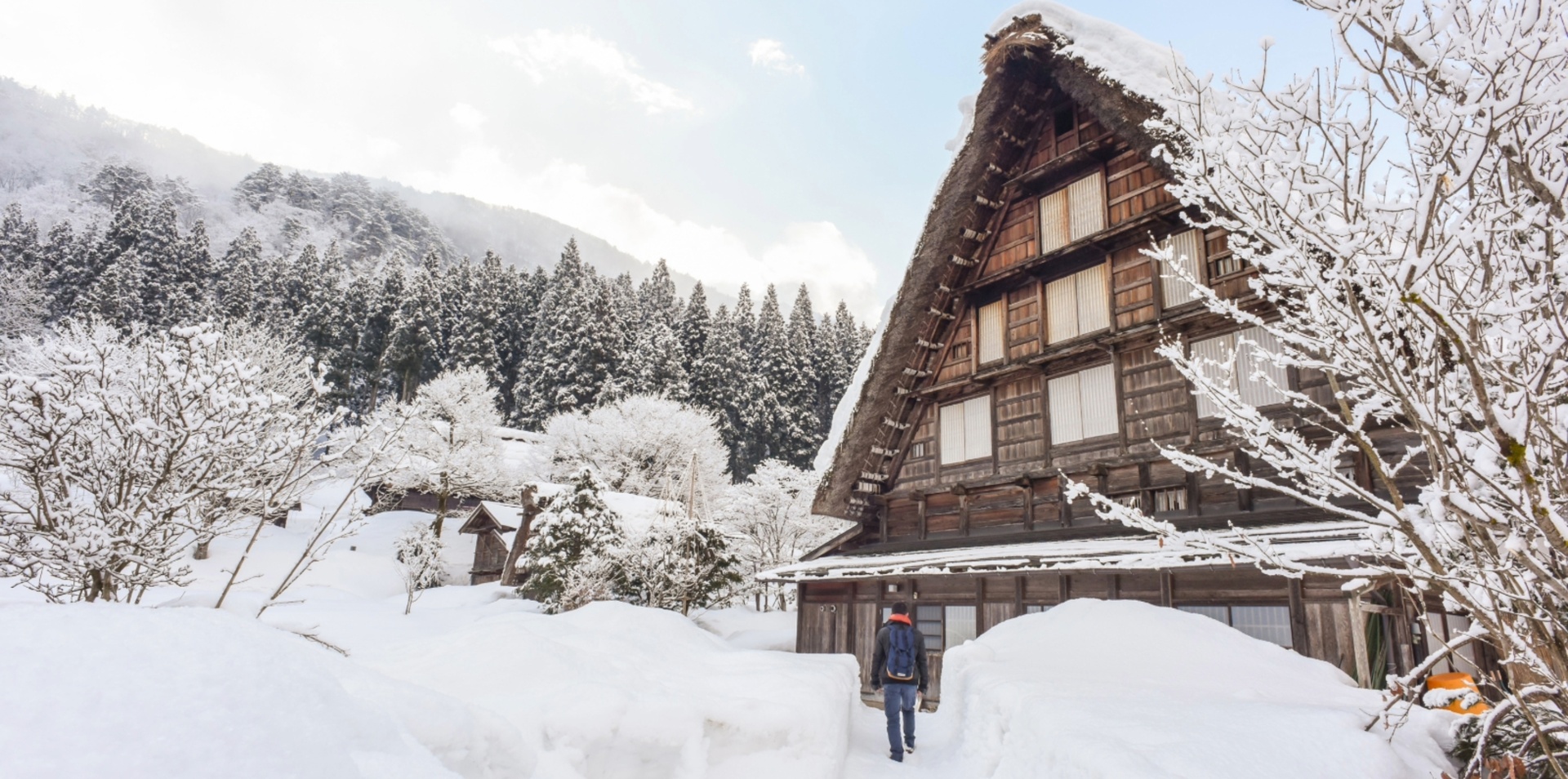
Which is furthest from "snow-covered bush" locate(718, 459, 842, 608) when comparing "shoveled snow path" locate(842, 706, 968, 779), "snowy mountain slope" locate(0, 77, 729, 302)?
"snowy mountain slope" locate(0, 77, 729, 302)

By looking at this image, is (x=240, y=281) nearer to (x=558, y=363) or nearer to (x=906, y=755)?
(x=558, y=363)

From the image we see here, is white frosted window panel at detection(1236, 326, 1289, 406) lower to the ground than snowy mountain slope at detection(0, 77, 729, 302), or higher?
Answer: lower

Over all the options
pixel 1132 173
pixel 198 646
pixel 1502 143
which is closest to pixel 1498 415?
pixel 1502 143

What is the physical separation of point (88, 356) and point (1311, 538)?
38.3ft

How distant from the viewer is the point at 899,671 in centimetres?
791

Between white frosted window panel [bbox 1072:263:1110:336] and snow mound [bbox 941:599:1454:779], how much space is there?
17.4 ft

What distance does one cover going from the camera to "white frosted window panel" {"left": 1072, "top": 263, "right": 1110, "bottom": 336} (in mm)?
11750

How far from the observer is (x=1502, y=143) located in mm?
2488

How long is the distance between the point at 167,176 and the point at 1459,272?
142312mm

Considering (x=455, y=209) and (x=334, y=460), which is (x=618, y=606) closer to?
(x=334, y=460)

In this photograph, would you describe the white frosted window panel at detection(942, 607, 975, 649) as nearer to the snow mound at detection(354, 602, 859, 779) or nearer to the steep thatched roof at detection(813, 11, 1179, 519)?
the steep thatched roof at detection(813, 11, 1179, 519)

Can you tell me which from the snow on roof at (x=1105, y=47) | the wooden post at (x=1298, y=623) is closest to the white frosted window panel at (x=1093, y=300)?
the snow on roof at (x=1105, y=47)

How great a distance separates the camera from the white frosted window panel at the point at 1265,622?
9.09 metres

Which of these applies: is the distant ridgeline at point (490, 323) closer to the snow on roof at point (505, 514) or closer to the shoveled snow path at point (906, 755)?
the snow on roof at point (505, 514)
